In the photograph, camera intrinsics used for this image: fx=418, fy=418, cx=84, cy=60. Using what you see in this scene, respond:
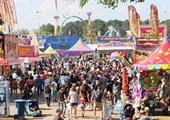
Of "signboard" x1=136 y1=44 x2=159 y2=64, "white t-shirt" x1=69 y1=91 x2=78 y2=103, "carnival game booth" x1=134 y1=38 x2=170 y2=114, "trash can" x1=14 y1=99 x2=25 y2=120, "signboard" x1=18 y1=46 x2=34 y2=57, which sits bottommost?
"trash can" x1=14 y1=99 x2=25 y2=120

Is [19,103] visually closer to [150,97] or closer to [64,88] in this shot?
[64,88]

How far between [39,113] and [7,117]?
4.55 feet

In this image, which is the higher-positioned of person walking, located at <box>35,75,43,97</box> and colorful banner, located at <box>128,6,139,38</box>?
colorful banner, located at <box>128,6,139,38</box>

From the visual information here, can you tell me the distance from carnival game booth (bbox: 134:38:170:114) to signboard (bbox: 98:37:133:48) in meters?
46.3

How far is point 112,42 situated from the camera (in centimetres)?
6538

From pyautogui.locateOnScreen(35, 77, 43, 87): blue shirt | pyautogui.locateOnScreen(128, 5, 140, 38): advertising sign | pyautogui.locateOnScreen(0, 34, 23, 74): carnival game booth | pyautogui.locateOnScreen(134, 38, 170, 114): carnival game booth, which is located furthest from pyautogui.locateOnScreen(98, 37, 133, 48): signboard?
pyautogui.locateOnScreen(134, 38, 170, 114): carnival game booth

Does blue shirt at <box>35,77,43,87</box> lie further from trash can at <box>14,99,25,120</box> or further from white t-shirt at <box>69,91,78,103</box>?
trash can at <box>14,99,25,120</box>

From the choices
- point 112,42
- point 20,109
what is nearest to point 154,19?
point 20,109

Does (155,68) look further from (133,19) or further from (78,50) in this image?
(78,50)

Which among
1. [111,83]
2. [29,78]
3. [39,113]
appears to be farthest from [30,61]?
[39,113]

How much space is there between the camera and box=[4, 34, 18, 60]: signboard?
27.5 meters

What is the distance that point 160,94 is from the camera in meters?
16.9

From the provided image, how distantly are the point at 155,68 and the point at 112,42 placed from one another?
4895 centimetres

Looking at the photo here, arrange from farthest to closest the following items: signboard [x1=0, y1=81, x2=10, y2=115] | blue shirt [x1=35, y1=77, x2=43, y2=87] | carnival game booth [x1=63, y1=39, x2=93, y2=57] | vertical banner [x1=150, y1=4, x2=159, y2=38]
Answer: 1. carnival game booth [x1=63, y1=39, x2=93, y2=57]
2. vertical banner [x1=150, y1=4, x2=159, y2=38]
3. blue shirt [x1=35, y1=77, x2=43, y2=87]
4. signboard [x1=0, y1=81, x2=10, y2=115]
